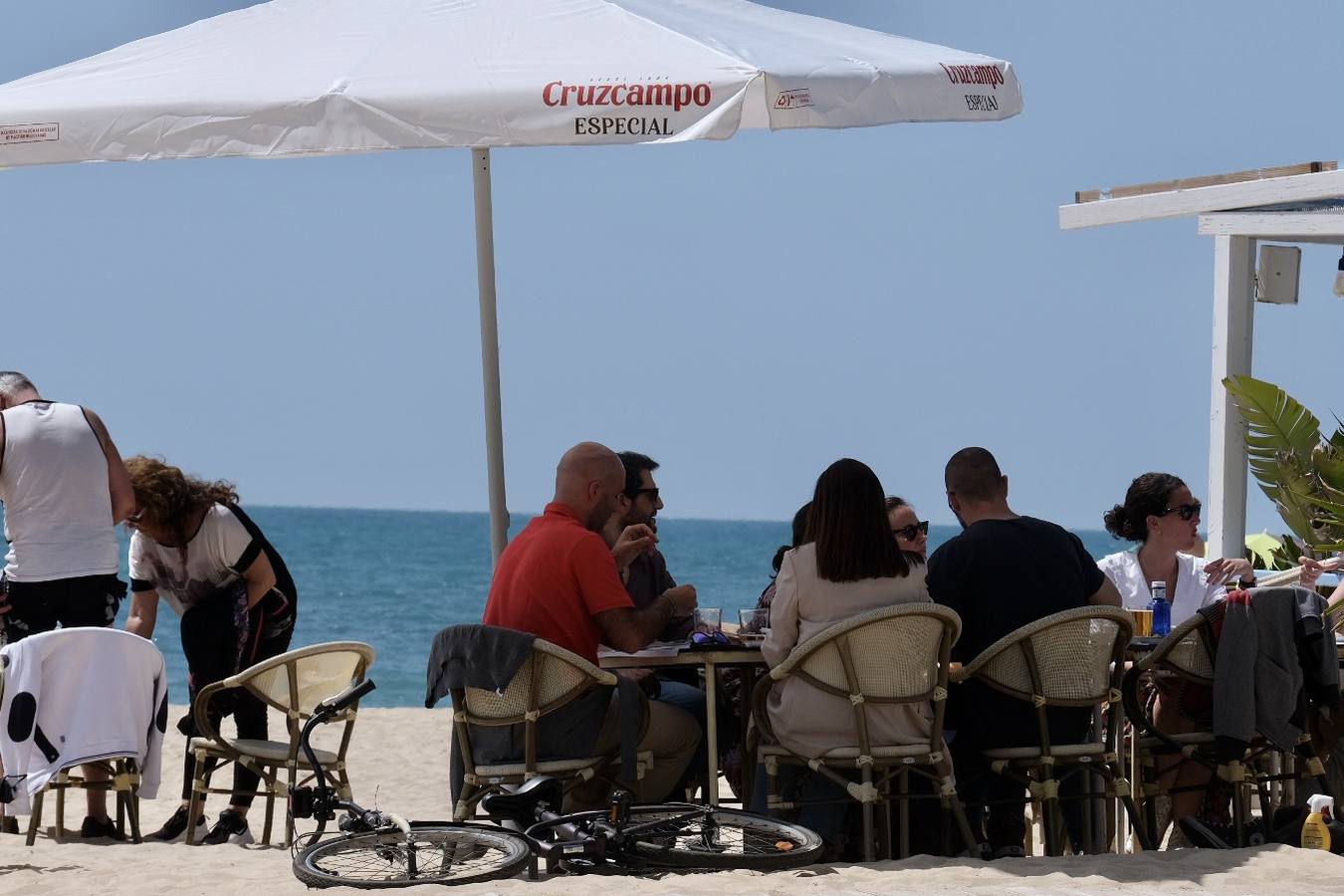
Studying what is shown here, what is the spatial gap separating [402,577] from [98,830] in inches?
1825

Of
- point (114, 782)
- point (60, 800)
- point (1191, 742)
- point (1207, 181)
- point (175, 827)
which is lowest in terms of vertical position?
point (175, 827)

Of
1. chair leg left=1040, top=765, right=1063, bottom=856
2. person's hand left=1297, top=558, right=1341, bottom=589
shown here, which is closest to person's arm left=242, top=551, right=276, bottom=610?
chair leg left=1040, top=765, right=1063, bottom=856

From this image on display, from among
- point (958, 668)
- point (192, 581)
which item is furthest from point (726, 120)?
point (192, 581)

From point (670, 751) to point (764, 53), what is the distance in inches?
86.6

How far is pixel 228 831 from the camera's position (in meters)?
6.67

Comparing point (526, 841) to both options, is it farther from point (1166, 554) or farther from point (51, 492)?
point (1166, 554)

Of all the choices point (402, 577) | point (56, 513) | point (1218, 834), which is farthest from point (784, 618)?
point (402, 577)

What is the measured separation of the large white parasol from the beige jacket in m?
1.34

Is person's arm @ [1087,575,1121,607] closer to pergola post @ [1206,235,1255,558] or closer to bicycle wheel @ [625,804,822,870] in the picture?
bicycle wheel @ [625,804,822,870]

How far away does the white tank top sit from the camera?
6656 millimetres

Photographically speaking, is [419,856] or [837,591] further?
[837,591]

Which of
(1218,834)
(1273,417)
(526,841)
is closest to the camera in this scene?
(526,841)

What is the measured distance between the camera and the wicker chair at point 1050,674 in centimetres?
542

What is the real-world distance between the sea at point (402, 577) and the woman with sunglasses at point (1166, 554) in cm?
2258
